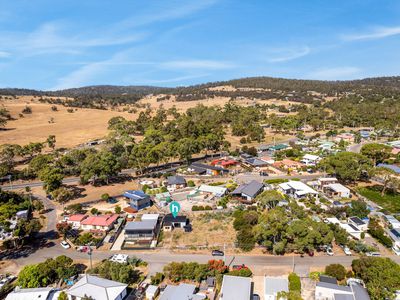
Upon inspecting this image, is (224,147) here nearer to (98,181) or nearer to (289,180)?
(289,180)

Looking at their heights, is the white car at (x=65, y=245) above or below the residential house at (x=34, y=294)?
below

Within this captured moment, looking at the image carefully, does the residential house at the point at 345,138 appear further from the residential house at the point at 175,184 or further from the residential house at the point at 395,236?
the residential house at the point at 175,184

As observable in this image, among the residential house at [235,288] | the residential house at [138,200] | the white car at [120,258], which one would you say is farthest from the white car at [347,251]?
the residential house at [138,200]

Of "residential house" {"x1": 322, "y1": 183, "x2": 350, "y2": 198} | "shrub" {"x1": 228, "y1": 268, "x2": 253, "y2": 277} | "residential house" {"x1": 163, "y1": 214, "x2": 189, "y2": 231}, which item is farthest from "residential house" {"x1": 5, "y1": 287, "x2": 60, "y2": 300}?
"residential house" {"x1": 322, "y1": 183, "x2": 350, "y2": 198}

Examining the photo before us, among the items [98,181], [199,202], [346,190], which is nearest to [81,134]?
[98,181]

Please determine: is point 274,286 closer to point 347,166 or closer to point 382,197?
point 382,197
